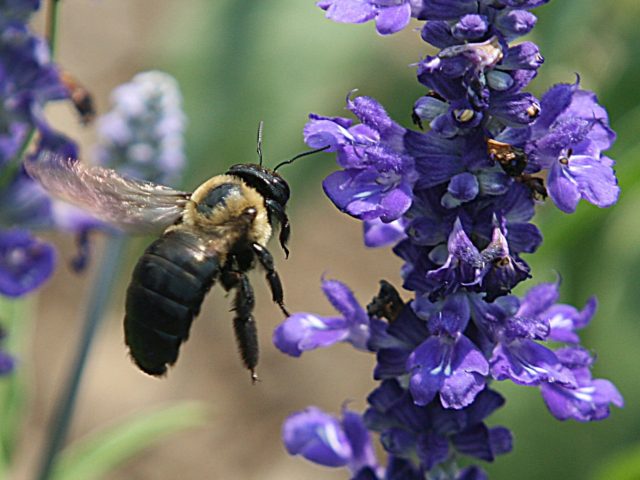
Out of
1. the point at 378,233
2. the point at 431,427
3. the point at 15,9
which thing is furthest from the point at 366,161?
the point at 15,9

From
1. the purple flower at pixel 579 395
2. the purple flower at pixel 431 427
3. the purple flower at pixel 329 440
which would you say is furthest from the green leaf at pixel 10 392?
the purple flower at pixel 579 395

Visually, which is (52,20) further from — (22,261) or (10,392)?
(10,392)

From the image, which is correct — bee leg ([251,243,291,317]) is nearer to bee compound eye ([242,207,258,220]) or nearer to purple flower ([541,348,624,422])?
bee compound eye ([242,207,258,220])

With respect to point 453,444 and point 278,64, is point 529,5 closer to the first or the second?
point 453,444

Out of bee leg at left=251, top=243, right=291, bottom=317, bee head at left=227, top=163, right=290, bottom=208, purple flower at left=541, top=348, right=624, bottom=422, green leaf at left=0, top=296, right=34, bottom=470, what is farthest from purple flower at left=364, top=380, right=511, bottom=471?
green leaf at left=0, top=296, right=34, bottom=470

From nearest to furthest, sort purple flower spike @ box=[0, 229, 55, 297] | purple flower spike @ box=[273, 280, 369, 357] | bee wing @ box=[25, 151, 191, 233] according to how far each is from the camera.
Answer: purple flower spike @ box=[273, 280, 369, 357]
bee wing @ box=[25, 151, 191, 233]
purple flower spike @ box=[0, 229, 55, 297]

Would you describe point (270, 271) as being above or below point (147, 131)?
above
